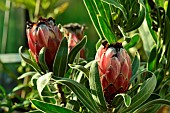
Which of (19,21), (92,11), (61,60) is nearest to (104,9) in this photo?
(92,11)

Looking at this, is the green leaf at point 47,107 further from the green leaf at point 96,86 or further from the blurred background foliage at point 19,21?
the blurred background foliage at point 19,21

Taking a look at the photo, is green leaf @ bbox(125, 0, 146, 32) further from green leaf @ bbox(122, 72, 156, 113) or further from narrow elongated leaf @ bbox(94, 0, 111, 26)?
green leaf @ bbox(122, 72, 156, 113)

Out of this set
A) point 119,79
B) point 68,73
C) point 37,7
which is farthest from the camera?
point 37,7

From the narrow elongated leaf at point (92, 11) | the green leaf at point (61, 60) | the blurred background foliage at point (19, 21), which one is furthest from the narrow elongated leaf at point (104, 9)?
the blurred background foliage at point (19, 21)

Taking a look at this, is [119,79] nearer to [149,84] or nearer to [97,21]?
[149,84]

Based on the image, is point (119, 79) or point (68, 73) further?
point (68, 73)

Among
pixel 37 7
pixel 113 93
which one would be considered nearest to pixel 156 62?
pixel 113 93
